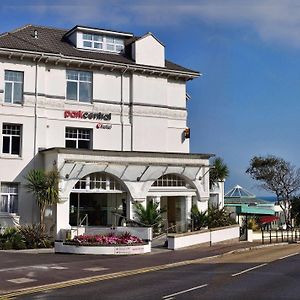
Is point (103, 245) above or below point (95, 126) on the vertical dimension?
below

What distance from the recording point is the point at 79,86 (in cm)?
3516

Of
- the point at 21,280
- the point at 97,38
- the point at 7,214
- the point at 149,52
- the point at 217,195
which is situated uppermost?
the point at 97,38

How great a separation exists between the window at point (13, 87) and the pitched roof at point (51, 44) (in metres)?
1.62

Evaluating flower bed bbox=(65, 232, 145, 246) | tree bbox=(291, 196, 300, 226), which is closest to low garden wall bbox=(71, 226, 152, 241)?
flower bed bbox=(65, 232, 145, 246)

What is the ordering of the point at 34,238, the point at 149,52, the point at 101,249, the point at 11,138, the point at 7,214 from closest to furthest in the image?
the point at 101,249, the point at 34,238, the point at 7,214, the point at 11,138, the point at 149,52

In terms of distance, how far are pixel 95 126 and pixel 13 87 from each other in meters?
5.49

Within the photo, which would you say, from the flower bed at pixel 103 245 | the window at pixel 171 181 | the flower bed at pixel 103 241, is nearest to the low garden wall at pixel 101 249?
the flower bed at pixel 103 245

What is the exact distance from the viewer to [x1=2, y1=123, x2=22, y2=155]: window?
32656 mm

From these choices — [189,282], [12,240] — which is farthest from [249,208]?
[189,282]

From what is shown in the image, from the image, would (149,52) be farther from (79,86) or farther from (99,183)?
(99,183)

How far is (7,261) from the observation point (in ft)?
71.7

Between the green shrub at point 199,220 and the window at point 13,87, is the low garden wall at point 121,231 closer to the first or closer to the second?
the green shrub at point 199,220

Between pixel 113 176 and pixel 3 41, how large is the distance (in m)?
10.1

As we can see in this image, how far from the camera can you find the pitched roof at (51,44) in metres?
33.3
